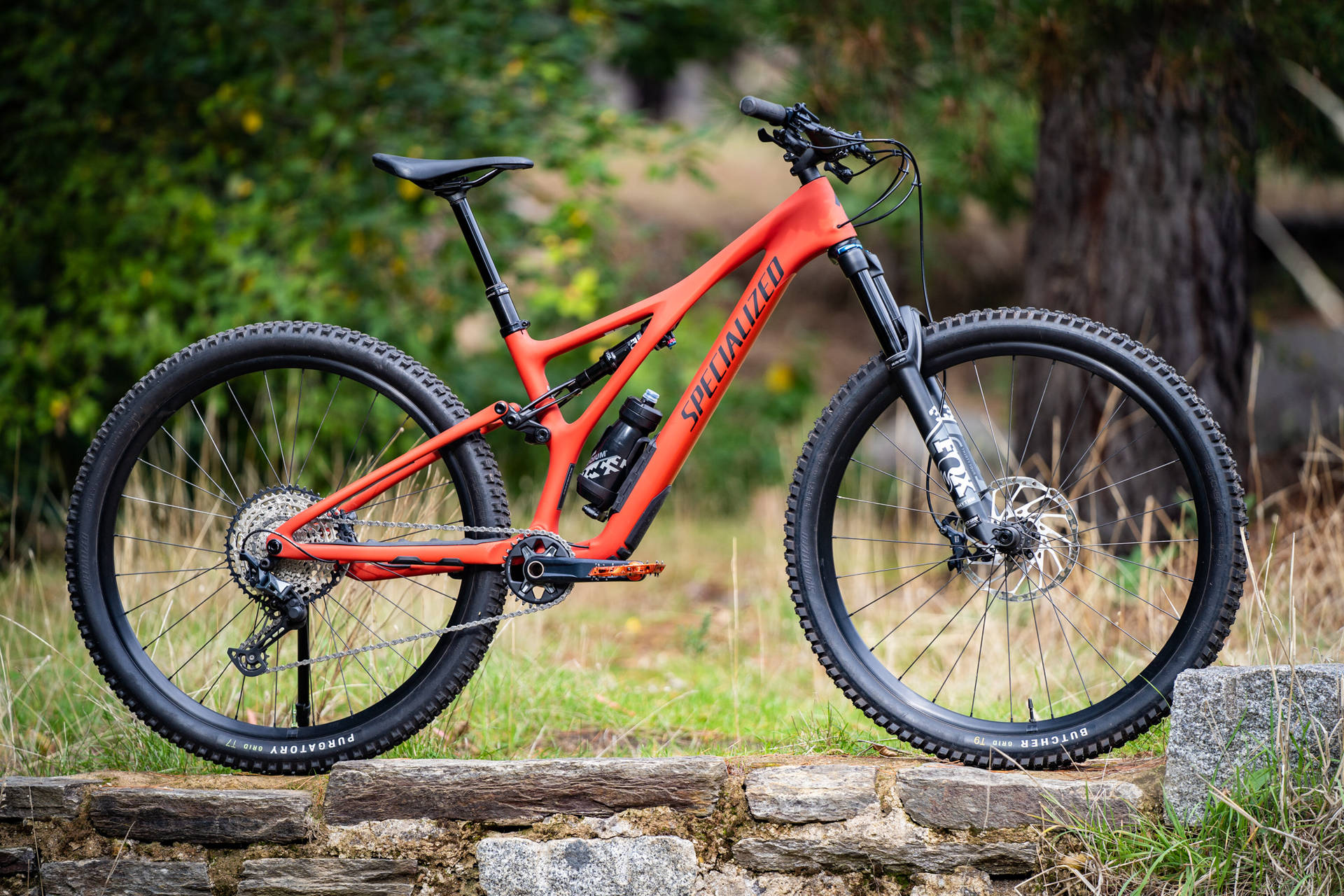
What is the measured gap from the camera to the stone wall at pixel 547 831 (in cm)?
210

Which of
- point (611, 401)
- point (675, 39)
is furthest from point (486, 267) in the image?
point (675, 39)

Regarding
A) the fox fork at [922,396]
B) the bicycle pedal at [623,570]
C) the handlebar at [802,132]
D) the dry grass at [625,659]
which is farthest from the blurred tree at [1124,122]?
the bicycle pedal at [623,570]

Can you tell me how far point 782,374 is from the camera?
9180mm

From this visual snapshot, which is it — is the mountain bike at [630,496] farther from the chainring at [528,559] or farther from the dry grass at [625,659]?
the dry grass at [625,659]

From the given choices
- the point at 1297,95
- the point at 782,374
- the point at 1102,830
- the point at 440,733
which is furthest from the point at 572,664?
the point at 782,374

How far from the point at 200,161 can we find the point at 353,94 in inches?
29.6

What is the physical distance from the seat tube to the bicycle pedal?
1.84 ft

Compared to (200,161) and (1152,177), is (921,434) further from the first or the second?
(200,161)

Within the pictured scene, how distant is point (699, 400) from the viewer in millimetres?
2342

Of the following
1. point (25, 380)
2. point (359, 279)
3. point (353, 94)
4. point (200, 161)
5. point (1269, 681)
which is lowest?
point (1269, 681)

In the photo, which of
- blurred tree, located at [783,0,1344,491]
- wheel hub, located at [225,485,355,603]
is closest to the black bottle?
wheel hub, located at [225,485,355,603]

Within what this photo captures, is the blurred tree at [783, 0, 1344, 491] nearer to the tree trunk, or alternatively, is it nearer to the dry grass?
the tree trunk

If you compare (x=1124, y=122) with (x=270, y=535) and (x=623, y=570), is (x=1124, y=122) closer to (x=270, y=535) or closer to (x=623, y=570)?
(x=623, y=570)

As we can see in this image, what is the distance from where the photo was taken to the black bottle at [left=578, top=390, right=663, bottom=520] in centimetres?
234
